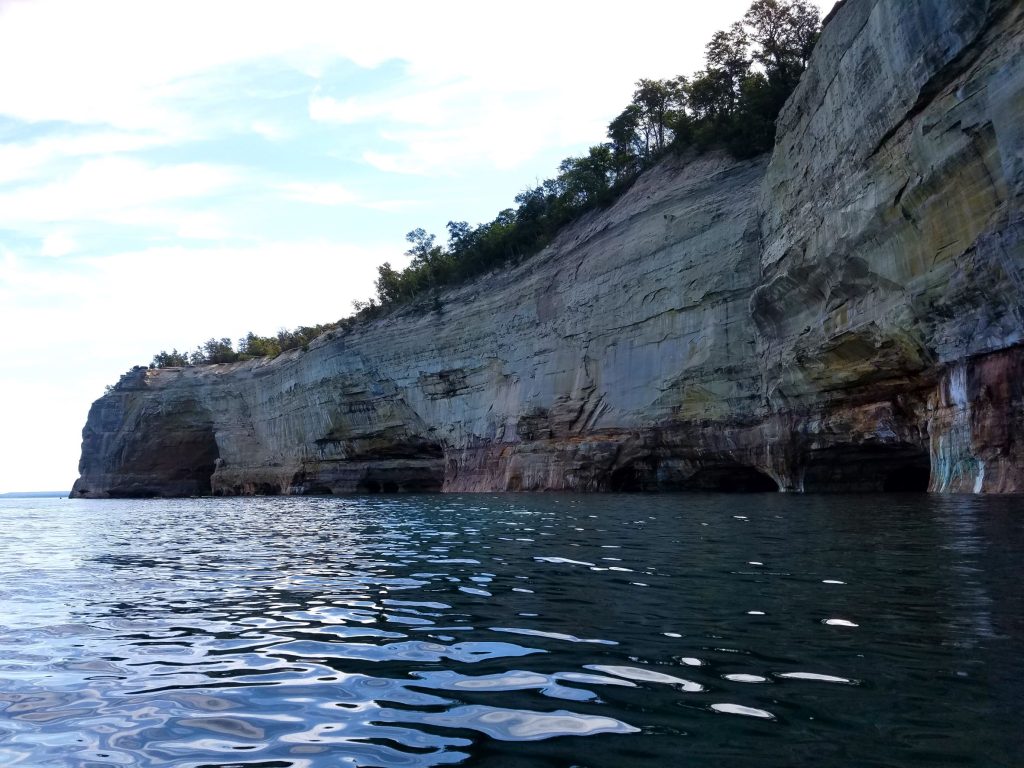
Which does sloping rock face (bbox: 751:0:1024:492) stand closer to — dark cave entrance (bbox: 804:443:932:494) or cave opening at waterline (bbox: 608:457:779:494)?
dark cave entrance (bbox: 804:443:932:494)

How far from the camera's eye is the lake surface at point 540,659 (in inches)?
146

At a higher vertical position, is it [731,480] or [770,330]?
[770,330]

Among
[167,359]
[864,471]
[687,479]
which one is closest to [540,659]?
[864,471]

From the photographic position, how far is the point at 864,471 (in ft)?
93.7

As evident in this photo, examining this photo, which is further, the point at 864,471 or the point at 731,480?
the point at 731,480

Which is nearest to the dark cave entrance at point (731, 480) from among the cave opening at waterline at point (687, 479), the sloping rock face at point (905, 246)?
the cave opening at waterline at point (687, 479)

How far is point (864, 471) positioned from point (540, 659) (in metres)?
26.6

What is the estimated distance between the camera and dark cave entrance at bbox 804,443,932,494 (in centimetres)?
2659

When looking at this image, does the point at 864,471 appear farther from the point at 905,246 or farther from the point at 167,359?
the point at 167,359

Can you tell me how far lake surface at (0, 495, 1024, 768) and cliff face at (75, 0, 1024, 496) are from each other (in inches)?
408

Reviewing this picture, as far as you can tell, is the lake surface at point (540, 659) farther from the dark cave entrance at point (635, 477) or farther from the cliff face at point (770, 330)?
the dark cave entrance at point (635, 477)

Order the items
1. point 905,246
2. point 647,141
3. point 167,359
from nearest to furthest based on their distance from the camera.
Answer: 1. point 905,246
2. point 647,141
3. point 167,359

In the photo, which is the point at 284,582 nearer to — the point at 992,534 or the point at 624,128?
the point at 992,534

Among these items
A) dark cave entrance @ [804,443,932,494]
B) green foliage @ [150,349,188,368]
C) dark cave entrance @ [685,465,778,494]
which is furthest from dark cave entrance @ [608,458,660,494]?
green foliage @ [150,349,188,368]
